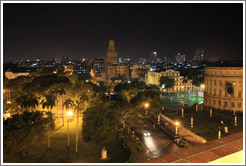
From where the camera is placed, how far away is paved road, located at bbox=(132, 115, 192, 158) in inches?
1478

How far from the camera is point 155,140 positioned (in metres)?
42.4

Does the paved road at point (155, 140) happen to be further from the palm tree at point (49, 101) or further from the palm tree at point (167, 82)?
the palm tree at point (167, 82)

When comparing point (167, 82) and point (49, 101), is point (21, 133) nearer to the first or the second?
point (49, 101)

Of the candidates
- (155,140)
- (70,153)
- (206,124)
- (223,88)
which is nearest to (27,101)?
(70,153)

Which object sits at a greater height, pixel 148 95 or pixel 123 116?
pixel 148 95

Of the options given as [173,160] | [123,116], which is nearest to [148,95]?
[123,116]

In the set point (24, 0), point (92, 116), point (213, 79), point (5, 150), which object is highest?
point (24, 0)

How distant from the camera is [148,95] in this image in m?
49.0

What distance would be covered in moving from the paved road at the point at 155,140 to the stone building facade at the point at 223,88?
2500cm

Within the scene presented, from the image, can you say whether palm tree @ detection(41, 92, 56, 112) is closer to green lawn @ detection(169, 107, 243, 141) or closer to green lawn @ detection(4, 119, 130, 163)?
green lawn @ detection(4, 119, 130, 163)

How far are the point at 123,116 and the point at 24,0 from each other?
30149mm

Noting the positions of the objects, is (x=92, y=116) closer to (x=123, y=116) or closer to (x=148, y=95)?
(x=123, y=116)

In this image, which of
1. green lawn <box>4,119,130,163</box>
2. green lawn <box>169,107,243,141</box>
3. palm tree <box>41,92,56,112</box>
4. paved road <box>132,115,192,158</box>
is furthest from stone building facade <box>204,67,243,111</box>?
palm tree <box>41,92,56,112</box>

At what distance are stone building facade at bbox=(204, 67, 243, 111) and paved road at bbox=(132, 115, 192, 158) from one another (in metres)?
25.0
